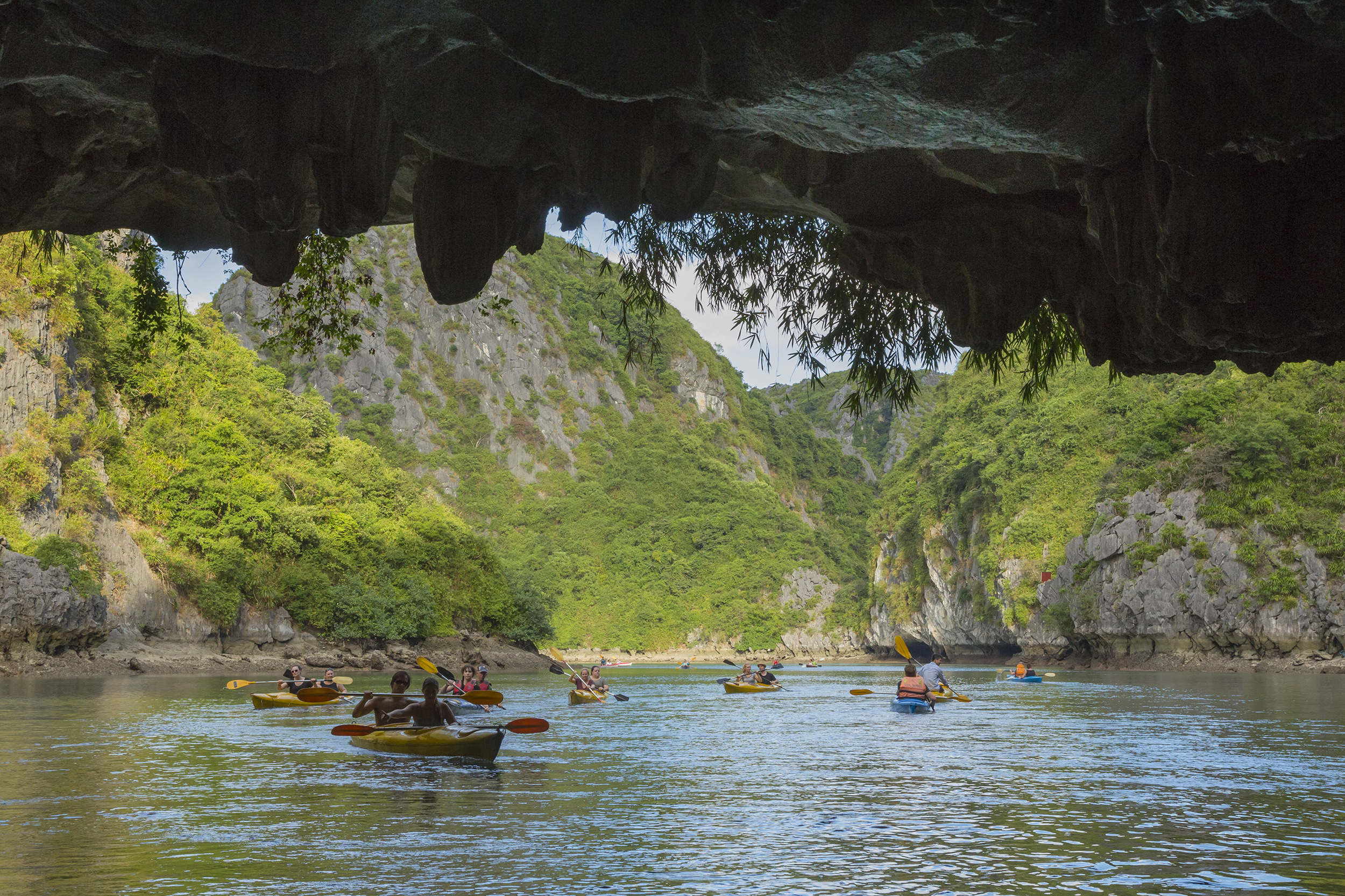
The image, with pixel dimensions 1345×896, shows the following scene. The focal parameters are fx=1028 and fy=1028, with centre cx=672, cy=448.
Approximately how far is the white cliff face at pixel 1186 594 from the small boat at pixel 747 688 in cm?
2799

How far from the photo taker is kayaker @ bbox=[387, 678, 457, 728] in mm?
14492

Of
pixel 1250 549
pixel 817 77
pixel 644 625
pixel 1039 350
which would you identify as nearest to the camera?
pixel 817 77

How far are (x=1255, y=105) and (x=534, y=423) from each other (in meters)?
136

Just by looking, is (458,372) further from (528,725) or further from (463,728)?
(463,728)

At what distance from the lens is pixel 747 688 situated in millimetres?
34688

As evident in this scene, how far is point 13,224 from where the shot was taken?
512cm

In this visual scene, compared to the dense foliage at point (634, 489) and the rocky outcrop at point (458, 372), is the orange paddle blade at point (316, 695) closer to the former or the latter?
the dense foliage at point (634, 489)

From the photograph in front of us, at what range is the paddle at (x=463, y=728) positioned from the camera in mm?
14203

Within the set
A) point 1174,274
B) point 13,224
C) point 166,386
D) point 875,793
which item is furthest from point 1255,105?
point 166,386

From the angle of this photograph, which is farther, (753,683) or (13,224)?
(753,683)

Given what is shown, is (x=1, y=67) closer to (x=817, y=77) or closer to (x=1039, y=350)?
(x=817, y=77)

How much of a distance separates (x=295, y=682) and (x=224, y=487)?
100 feet

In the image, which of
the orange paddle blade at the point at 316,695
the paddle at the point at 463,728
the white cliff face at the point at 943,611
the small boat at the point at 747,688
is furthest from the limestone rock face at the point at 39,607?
the white cliff face at the point at 943,611

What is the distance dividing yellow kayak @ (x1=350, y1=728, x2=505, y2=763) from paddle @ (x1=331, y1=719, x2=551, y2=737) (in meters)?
0.09
